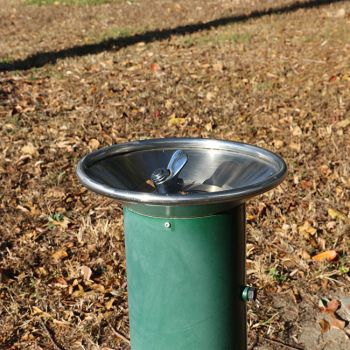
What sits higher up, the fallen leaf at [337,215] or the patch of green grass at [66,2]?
the patch of green grass at [66,2]

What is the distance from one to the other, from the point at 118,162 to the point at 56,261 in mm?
1642

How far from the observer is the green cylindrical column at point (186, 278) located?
2.09 metres

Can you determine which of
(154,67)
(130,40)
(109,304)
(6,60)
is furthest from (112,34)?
(109,304)

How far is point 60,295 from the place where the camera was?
356 cm

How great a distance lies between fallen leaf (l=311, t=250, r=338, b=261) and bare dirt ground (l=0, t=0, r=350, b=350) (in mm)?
15

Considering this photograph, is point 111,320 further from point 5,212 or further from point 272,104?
point 272,104

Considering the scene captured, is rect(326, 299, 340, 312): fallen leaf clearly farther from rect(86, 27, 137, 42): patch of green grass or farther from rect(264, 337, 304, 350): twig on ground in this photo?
rect(86, 27, 137, 42): patch of green grass

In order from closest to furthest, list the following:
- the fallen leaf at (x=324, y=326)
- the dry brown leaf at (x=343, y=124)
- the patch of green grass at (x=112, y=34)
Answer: the fallen leaf at (x=324, y=326) < the dry brown leaf at (x=343, y=124) < the patch of green grass at (x=112, y=34)

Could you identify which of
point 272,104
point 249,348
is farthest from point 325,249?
point 272,104

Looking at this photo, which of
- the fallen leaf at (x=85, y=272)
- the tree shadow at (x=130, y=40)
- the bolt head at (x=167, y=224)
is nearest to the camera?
the bolt head at (x=167, y=224)

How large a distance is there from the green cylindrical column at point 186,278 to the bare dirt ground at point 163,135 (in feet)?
3.46

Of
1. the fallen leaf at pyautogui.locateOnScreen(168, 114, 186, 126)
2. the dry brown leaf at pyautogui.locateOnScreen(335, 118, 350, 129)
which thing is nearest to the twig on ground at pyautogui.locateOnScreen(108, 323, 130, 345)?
the fallen leaf at pyautogui.locateOnScreen(168, 114, 186, 126)

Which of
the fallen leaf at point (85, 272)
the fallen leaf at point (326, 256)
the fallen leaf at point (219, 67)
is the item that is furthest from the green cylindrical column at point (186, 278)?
the fallen leaf at point (219, 67)

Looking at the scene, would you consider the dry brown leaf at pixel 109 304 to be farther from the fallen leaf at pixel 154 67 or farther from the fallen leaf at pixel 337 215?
the fallen leaf at pixel 154 67
